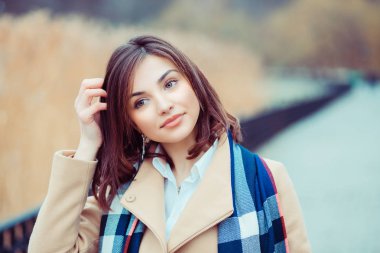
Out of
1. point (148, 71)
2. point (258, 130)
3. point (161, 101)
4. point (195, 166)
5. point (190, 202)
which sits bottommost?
point (190, 202)

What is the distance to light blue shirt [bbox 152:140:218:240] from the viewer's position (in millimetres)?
1479

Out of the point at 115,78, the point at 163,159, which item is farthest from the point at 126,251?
the point at 115,78

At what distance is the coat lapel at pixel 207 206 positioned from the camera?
1.36 metres

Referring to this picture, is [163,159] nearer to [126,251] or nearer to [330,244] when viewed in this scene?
[126,251]

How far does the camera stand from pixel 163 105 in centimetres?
137

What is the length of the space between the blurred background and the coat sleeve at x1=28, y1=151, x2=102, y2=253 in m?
1.65

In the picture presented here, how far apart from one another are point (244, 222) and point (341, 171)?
6.44ft

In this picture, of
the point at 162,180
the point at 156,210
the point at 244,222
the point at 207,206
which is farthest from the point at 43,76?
the point at 244,222

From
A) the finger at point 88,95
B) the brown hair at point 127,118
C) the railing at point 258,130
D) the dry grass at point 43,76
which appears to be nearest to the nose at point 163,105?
the brown hair at point 127,118

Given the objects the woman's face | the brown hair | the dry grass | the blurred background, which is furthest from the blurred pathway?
the woman's face

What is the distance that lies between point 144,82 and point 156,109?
10 centimetres

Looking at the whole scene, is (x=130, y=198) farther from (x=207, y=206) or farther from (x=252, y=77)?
(x=252, y=77)

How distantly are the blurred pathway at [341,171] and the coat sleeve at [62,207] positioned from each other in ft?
6.82

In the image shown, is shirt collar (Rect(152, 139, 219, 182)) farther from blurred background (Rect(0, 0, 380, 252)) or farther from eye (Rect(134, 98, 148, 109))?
blurred background (Rect(0, 0, 380, 252))
